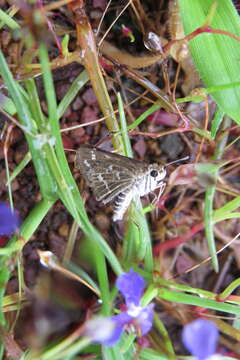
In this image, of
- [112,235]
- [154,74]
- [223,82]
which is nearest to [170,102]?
[223,82]

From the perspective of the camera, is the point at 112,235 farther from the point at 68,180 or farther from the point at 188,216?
the point at 68,180

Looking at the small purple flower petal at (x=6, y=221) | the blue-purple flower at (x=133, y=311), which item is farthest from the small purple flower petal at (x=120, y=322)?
the small purple flower petal at (x=6, y=221)

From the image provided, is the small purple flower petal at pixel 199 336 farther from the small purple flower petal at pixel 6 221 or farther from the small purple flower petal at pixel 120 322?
the small purple flower petal at pixel 6 221

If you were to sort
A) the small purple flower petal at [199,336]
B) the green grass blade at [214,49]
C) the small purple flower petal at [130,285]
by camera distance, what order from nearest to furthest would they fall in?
the small purple flower petal at [199,336]
the small purple flower petal at [130,285]
the green grass blade at [214,49]

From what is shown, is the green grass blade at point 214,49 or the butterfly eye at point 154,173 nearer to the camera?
the butterfly eye at point 154,173

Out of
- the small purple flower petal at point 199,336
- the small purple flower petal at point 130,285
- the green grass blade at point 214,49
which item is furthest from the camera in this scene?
the green grass blade at point 214,49

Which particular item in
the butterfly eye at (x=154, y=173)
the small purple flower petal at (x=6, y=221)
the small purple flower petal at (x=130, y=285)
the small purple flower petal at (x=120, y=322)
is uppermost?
the butterfly eye at (x=154, y=173)

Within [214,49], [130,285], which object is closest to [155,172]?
[130,285]
